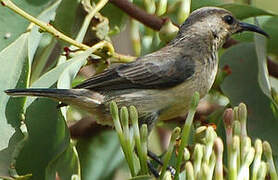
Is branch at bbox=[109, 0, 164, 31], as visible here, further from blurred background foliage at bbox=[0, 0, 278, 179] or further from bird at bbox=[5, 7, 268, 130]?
bird at bbox=[5, 7, 268, 130]

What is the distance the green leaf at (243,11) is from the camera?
3.17 m

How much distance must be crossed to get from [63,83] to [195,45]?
36.7 inches

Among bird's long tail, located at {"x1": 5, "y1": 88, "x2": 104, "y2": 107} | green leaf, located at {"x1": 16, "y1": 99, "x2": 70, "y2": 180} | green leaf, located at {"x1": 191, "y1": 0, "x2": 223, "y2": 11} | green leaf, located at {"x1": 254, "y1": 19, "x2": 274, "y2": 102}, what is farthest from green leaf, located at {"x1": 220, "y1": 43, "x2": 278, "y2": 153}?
green leaf, located at {"x1": 16, "y1": 99, "x2": 70, "y2": 180}

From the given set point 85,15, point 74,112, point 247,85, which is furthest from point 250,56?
point 74,112

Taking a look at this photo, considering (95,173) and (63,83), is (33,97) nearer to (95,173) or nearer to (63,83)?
(63,83)

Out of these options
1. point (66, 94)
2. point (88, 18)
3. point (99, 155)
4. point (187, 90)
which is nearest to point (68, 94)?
point (66, 94)

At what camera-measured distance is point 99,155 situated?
351 centimetres

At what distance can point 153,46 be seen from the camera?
331 cm

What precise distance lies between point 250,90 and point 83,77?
0.90 m

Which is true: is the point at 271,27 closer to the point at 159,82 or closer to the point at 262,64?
the point at 262,64

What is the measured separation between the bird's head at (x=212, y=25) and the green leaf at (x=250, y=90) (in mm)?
172

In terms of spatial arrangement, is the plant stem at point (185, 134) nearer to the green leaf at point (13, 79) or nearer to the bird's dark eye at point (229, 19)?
the green leaf at point (13, 79)

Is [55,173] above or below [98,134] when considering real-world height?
below

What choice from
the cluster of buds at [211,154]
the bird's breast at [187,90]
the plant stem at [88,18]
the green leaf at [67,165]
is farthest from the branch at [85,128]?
the cluster of buds at [211,154]
